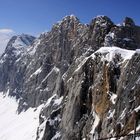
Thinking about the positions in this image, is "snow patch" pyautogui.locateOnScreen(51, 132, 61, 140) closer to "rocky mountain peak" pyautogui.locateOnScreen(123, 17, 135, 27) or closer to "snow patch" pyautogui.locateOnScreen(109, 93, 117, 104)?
"snow patch" pyautogui.locateOnScreen(109, 93, 117, 104)

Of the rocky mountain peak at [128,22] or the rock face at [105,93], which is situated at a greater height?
the rocky mountain peak at [128,22]

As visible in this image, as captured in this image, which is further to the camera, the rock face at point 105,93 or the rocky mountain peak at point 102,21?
the rocky mountain peak at point 102,21

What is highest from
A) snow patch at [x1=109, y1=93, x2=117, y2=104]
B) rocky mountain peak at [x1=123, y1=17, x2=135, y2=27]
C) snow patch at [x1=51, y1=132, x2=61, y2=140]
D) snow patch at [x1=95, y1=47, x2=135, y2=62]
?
rocky mountain peak at [x1=123, y1=17, x2=135, y2=27]

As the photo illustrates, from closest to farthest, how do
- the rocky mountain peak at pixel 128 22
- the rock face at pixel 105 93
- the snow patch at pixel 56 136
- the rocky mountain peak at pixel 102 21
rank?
the rock face at pixel 105 93
the snow patch at pixel 56 136
the rocky mountain peak at pixel 128 22
the rocky mountain peak at pixel 102 21

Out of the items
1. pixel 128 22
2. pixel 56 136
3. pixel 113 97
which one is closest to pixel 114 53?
pixel 113 97

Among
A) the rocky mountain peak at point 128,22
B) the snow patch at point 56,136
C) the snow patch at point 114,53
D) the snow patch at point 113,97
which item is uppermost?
the rocky mountain peak at point 128,22

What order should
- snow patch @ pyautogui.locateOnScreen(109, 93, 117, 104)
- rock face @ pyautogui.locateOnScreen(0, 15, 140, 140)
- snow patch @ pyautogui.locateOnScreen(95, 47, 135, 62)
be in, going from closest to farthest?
rock face @ pyautogui.locateOnScreen(0, 15, 140, 140) → snow patch @ pyautogui.locateOnScreen(109, 93, 117, 104) → snow patch @ pyautogui.locateOnScreen(95, 47, 135, 62)

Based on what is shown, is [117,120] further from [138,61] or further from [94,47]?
[94,47]

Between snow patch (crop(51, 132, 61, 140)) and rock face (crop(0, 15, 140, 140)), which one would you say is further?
snow patch (crop(51, 132, 61, 140))

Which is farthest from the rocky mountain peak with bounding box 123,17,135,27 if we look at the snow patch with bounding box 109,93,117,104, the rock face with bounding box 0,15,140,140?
the snow patch with bounding box 109,93,117,104

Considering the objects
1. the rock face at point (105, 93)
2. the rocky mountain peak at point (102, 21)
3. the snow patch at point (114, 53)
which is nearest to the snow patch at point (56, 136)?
the rock face at point (105, 93)

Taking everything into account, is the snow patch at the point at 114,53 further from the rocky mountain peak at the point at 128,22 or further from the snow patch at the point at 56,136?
the rocky mountain peak at the point at 128,22

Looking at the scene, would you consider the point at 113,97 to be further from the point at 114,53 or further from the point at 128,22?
the point at 128,22
